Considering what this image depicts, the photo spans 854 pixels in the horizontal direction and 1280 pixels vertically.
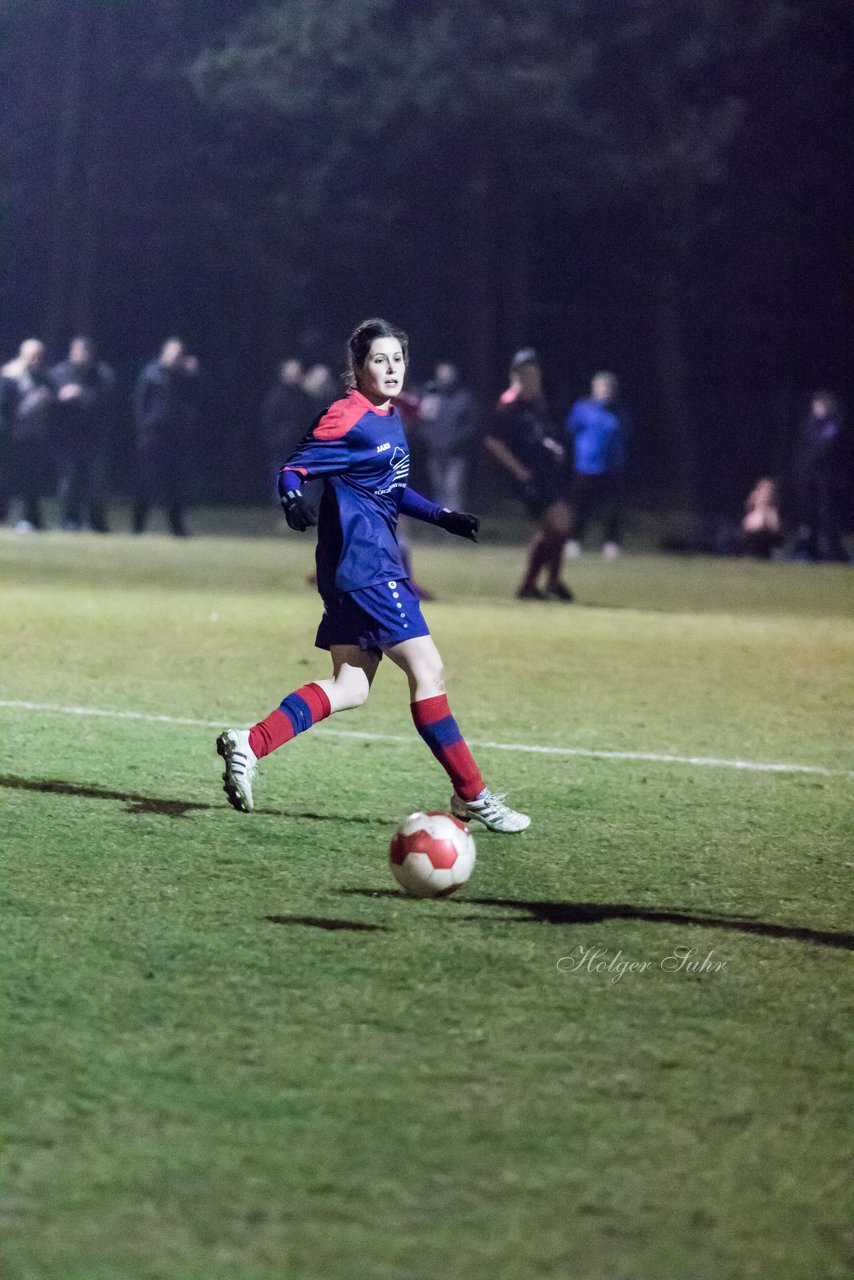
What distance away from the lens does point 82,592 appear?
17594 mm

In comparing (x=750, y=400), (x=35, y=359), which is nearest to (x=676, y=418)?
(x=750, y=400)

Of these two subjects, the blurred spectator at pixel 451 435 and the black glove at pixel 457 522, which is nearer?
the black glove at pixel 457 522

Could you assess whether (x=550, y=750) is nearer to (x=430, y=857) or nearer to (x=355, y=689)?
(x=355, y=689)

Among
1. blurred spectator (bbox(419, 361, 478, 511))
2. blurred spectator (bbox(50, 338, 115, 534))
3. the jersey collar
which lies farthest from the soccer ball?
blurred spectator (bbox(419, 361, 478, 511))

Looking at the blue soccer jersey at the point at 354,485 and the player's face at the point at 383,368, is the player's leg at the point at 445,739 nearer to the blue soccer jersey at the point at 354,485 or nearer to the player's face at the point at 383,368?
the blue soccer jersey at the point at 354,485

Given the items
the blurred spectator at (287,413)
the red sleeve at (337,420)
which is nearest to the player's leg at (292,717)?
the red sleeve at (337,420)

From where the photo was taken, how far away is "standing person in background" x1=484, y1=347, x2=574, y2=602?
1734cm

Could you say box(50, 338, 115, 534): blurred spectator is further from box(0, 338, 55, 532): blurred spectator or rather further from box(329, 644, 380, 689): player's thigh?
box(329, 644, 380, 689): player's thigh

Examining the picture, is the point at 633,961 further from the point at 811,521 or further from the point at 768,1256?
the point at 811,521

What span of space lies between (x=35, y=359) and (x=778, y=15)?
52.2 feet

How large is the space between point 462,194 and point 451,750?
1393 inches

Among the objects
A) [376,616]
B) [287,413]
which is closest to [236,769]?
[376,616]

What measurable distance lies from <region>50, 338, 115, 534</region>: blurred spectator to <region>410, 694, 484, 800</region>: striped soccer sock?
19.8 m

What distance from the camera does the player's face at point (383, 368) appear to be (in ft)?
22.9
